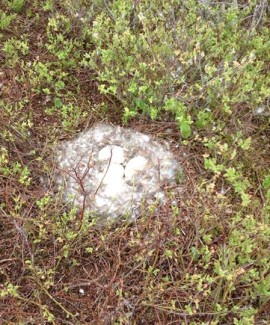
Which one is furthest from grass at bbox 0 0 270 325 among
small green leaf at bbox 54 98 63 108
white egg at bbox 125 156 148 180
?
white egg at bbox 125 156 148 180

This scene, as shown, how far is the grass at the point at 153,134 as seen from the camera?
279 centimetres

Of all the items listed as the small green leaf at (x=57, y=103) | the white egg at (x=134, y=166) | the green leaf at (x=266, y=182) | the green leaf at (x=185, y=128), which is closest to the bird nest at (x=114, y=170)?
the white egg at (x=134, y=166)

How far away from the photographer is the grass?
9.14 feet

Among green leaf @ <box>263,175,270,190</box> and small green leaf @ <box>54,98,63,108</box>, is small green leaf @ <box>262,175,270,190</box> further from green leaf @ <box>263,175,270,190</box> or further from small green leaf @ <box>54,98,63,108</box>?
small green leaf @ <box>54,98,63,108</box>

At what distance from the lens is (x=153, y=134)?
3.45m

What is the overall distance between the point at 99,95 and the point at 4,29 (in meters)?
0.95

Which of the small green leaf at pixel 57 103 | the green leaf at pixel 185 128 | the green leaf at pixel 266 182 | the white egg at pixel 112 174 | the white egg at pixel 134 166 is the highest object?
the green leaf at pixel 185 128

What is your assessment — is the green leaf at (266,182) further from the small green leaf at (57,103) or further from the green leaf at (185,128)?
the small green leaf at (57,103)

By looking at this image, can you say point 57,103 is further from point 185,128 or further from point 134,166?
point 185,128

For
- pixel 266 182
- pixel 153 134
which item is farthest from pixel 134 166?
pixel 266 182

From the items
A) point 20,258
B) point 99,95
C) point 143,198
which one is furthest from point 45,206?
point 99,95

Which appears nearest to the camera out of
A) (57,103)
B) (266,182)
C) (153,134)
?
(266,182)

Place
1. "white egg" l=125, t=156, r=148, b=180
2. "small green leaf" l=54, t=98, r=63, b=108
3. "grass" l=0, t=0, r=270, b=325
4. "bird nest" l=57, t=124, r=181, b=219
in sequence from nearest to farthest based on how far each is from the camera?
"grass" l=0, t=0, r=270, b=325, "bird nest" l=57, t=124, r=181, b=219, "white egg" l=125, t=156, r=148, b=180, "small green leaf" l=54, t=98, r=63, b=108

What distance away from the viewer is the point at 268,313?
283cm
